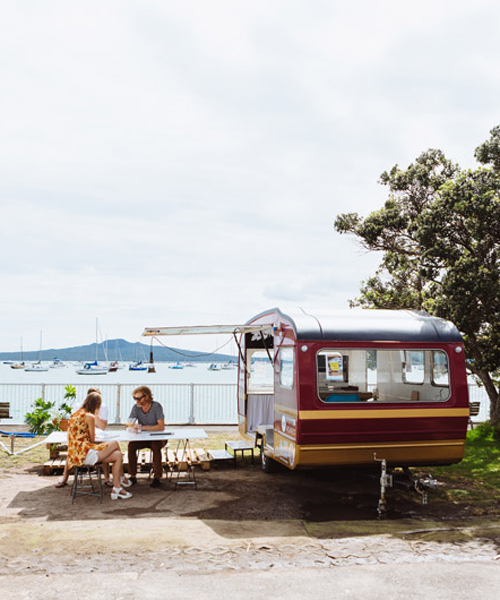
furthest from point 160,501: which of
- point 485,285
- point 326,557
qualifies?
point 485,285

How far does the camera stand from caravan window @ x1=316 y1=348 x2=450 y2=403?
8.52 meters

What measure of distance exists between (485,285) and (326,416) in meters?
5.77

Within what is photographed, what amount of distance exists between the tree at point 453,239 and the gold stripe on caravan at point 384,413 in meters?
4.24

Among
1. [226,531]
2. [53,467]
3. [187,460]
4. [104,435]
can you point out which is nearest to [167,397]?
[53,467]

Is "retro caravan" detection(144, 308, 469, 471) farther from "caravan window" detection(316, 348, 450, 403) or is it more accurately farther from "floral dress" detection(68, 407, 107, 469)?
"floral dress" detection(68, 407, 107, 469)

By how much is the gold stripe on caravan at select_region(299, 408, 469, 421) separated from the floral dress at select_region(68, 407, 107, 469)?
2928 mm

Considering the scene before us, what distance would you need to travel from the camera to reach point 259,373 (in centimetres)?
1237

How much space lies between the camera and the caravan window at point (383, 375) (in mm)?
8523

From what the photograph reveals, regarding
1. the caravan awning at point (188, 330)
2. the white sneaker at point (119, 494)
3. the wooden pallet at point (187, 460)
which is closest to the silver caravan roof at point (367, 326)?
the caravan awning at point (188, 330)

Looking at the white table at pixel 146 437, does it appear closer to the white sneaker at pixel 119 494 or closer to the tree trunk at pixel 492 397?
the white sneaker at pixel 119 494

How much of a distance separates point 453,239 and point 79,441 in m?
8.63

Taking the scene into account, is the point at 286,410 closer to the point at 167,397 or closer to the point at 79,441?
the point at 79,441

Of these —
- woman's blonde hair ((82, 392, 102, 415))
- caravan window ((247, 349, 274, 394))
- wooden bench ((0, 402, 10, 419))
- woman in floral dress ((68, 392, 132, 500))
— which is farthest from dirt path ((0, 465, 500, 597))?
wooden bench ((0, 402, 10, 419))

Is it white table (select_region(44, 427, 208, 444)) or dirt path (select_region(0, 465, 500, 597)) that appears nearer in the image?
dirt path (select_region(0, 465, 500, 597))
